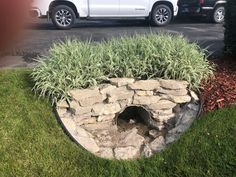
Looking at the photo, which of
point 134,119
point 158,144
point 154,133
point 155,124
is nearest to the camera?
point 158,144

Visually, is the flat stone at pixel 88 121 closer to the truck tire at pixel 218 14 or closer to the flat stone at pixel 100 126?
Result: the flat stone at pixel 100 126

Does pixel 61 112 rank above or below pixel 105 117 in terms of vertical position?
above

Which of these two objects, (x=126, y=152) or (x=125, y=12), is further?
(x=125, y=12)

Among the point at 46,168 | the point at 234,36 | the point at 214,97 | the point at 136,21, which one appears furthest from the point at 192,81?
the point at 136,21

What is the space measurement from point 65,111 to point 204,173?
6.04ft

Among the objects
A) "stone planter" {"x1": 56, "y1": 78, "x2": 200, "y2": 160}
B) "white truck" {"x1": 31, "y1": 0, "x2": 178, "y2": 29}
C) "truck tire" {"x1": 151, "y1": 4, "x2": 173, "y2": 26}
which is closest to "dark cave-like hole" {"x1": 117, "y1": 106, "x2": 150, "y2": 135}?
"stone planter" {"x1": 56, "y1": 78, "x2": 200, "y2": 160}

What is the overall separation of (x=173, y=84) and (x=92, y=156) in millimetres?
1521

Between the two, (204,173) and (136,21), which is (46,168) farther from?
(136,21)

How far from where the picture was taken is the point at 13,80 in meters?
5.80

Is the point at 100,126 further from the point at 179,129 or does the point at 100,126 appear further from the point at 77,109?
the point at 179,129

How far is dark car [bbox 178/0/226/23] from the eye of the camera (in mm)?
16766

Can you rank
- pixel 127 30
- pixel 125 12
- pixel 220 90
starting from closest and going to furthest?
pixel 220 90, pixel 127 30, pixel 125 12

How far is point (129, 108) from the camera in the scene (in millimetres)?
5730

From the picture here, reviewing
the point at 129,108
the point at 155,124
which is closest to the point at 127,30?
the point at 129,108
